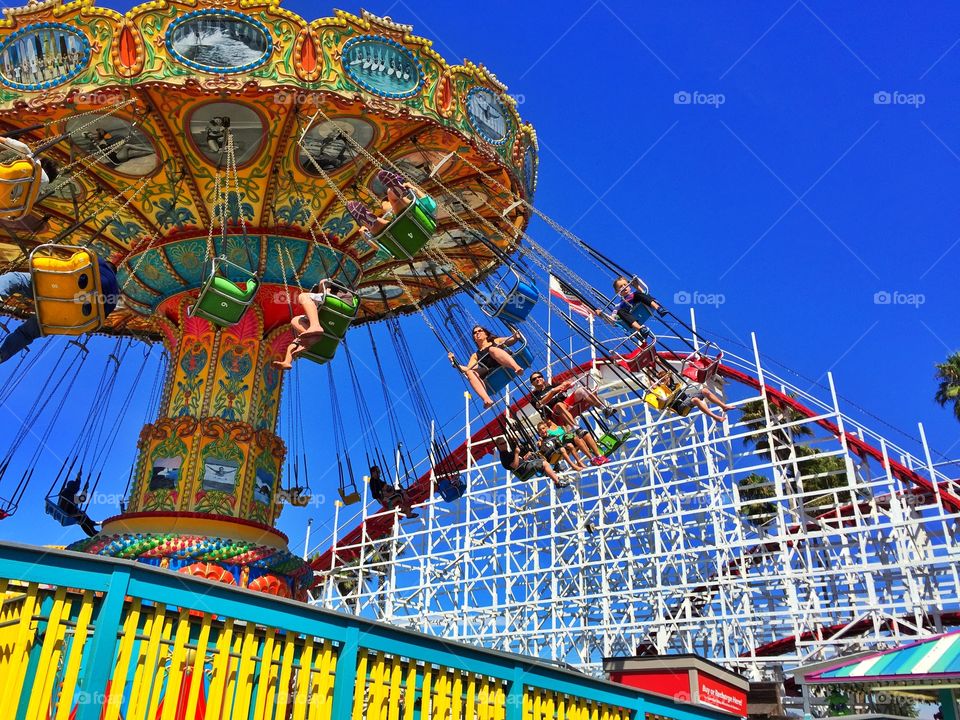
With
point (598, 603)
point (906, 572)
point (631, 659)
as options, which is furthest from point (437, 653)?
point (598, 603)

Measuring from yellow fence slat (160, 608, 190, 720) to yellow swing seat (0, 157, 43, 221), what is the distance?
547cm

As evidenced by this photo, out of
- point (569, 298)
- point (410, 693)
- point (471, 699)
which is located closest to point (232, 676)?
point (410, 693)

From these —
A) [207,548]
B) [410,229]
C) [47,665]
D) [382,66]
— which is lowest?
[47,665]

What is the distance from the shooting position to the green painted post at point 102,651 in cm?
281

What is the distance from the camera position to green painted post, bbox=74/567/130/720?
281 cm

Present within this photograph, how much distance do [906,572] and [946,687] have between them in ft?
25.4

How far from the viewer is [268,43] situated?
8.04 metres

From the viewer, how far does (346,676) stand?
11.6 feet

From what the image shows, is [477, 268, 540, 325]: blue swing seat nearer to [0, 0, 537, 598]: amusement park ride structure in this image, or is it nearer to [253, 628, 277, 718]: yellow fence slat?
[0, 0, 537, 598]: amusement park ride structure

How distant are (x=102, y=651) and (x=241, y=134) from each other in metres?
6.84

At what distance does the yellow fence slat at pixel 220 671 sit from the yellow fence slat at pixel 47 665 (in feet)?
1.94

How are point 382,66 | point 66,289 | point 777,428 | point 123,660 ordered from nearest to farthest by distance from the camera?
1. point 123,660
2. point 66,289
3. point 382,66
4. point 777,428

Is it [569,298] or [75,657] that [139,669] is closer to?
[75,657]

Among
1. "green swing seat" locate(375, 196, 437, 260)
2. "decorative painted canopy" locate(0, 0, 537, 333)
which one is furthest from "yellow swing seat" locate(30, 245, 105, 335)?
"green swing seat" locate(375, 196, 437, 260)
